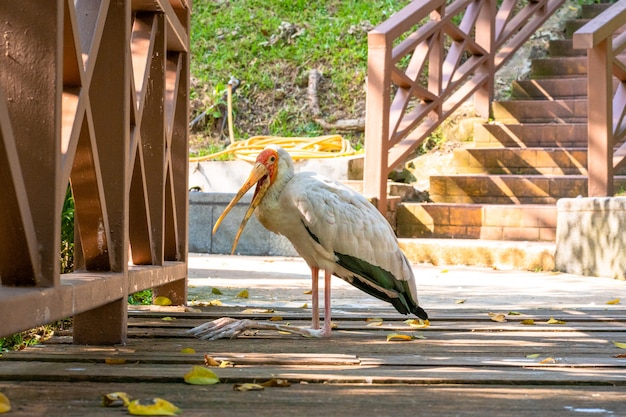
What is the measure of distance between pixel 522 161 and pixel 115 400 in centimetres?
826

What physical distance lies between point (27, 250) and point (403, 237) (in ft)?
23.9

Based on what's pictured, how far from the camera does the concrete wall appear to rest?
7.40m

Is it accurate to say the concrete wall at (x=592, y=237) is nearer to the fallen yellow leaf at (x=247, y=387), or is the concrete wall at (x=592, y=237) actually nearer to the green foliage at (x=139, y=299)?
the green foliage at (x=139, y=299)

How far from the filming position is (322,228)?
3.79 meters

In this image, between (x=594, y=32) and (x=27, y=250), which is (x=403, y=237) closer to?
(x=594, y=32)

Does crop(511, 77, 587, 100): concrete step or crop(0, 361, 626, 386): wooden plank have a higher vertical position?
crop(511, 77, 587, 100): concrete step

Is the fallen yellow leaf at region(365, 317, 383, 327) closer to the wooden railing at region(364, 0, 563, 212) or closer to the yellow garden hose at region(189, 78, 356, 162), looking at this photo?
the wooden railing at region(364, 0, 563, 212)

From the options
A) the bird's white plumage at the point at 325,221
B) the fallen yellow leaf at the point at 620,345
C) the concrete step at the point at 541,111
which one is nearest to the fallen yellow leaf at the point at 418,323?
the bird's white plumage at the point at 325,221

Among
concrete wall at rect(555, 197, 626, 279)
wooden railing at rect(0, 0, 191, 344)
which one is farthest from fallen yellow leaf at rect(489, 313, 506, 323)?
concrete wall at rect(555, 197, 626, 279)

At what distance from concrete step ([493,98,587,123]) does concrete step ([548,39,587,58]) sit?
1202mm

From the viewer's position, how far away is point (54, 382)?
103 inches

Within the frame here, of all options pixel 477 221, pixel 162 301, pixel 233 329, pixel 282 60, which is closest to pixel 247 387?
pixel 233 329

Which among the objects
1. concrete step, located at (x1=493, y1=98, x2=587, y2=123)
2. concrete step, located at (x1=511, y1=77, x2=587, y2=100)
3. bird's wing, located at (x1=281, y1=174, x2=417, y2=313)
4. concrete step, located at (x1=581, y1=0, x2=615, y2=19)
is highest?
concrete step, located at (x1=581, y1=0, x2=615, y2=19)

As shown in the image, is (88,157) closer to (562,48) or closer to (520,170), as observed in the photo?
(520,170)
